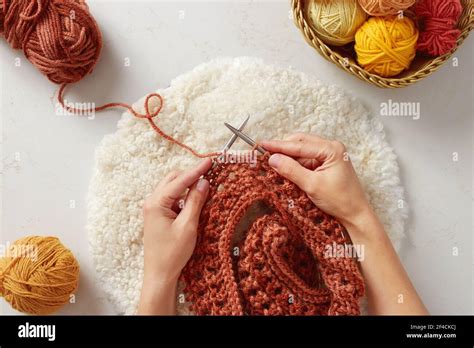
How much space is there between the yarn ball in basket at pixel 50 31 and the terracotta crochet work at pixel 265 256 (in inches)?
15.3

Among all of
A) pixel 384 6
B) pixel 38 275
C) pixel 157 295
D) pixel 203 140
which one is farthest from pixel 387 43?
pixel 38 275

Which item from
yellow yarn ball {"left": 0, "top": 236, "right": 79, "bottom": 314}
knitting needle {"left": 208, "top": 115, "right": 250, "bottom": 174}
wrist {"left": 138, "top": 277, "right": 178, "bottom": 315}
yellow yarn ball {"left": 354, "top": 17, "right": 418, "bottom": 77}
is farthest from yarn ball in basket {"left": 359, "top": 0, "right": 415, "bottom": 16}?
yellow yarn ball {"left": 0, "top": 236, "right": 79, "bottom": 314}

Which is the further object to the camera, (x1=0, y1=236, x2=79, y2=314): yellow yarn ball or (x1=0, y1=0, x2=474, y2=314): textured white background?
(x1=0, y1=0, x2=474, y2=314): textured white background

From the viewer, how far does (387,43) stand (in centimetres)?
107

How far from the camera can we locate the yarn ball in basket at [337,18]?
1084 mm

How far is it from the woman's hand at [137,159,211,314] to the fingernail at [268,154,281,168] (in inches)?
5.1

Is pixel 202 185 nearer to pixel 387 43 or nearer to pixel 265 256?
pixel 265 256

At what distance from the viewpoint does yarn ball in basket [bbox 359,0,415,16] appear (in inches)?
41.1

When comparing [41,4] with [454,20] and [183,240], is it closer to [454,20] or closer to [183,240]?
[183,240]

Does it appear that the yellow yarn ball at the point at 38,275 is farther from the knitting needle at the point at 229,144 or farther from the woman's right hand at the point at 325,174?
the woman's right hand at the point at 325,174

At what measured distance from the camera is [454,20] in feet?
3.59

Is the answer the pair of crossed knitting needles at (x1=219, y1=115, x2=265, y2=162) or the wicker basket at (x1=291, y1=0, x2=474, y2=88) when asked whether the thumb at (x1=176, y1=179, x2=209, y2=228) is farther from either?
the wicker basket at (x1=291, y1=0, x2=474, y2=88)
